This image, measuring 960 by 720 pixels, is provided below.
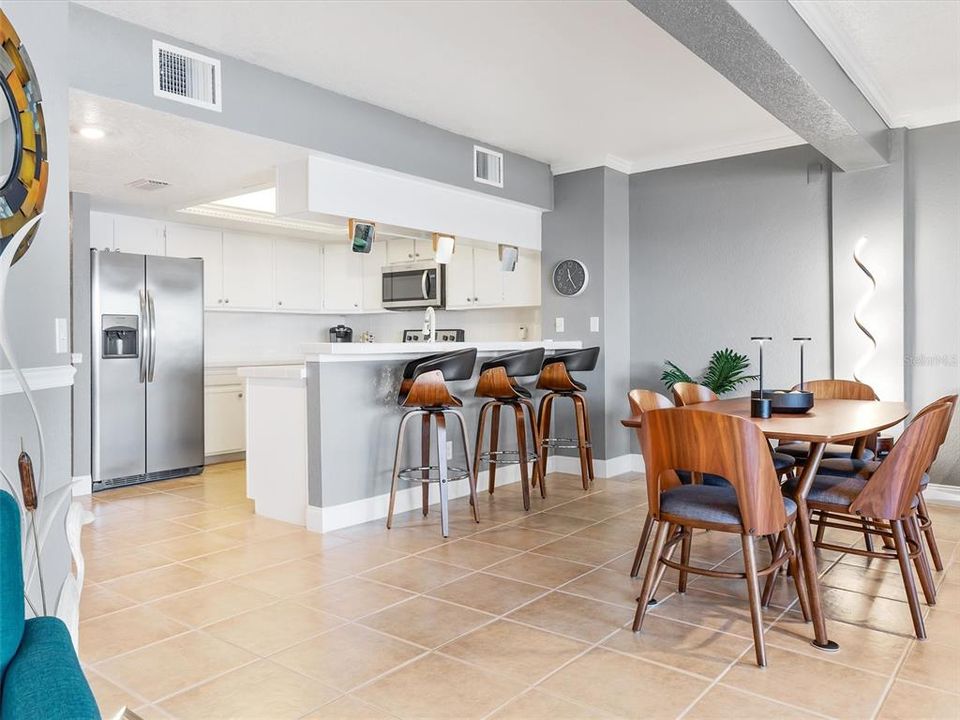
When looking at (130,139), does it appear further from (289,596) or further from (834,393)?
(834,393)

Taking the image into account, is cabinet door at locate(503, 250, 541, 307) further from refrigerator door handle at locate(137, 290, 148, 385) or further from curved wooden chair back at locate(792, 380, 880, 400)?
refrigerator door handle at locate(137, 290, 148, 385)

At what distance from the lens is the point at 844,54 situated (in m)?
3.59

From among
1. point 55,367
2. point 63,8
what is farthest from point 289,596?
point 63,8

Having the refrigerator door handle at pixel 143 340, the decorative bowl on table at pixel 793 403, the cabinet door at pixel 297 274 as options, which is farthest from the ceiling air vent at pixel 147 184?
the decorative bowl on table at pixel 793 403

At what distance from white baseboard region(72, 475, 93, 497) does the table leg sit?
4.72 metres

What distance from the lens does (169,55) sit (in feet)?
11.0

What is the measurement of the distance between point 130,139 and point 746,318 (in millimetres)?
4281

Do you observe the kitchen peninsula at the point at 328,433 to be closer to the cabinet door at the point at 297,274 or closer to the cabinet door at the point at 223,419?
the cabinet door at the point at 223,419

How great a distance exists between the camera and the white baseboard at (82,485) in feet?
16.5

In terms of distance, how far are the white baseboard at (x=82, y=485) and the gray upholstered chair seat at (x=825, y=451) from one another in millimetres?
4613

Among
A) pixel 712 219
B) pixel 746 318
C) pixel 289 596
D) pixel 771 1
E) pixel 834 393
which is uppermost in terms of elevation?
pixel 771 1

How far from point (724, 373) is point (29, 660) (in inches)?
189

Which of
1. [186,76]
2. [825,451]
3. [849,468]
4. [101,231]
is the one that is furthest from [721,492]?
[101,231]

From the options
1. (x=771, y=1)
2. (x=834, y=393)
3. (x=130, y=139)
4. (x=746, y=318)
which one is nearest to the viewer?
(x=771, y=1)
